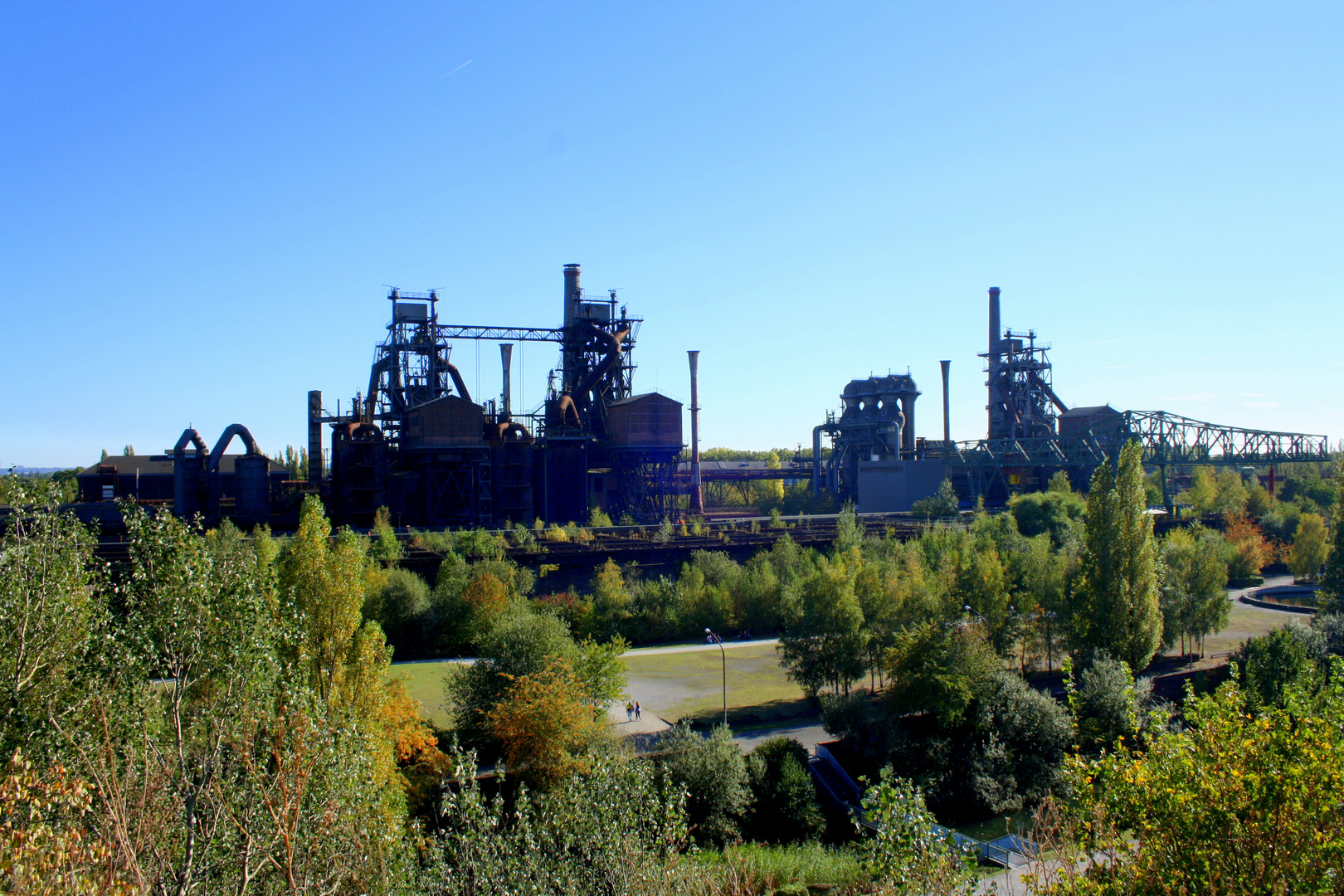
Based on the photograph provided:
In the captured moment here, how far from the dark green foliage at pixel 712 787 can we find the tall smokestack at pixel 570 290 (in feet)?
145

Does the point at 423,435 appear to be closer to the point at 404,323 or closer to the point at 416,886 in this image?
the point at 404,323

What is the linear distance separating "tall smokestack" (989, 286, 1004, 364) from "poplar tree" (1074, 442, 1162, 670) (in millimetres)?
47598

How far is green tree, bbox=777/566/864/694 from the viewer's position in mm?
27094

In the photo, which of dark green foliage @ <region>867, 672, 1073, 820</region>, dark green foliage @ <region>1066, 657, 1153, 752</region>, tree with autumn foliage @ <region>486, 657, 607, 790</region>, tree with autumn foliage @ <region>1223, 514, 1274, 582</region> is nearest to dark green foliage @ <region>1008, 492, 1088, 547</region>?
tree with autumn foliage @ <region>1223, 514, 1274, 582</region>

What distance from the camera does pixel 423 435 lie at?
167 feet

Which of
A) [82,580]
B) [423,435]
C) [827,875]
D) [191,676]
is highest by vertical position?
[423,435]

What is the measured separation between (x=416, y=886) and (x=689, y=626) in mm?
26030

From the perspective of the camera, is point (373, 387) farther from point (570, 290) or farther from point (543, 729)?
point (543, 729)

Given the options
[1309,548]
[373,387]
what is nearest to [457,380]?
[373,387]

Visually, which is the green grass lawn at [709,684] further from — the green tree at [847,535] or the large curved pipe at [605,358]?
the large curved pipe at [605,358]

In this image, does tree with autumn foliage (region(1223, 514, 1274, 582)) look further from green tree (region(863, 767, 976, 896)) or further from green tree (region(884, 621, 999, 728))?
green tree (region(863, 767, 976, 896))

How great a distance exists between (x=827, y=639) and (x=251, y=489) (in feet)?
111

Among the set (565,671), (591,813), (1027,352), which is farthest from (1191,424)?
(591,813)

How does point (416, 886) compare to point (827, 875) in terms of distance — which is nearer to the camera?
point (416, 886)
